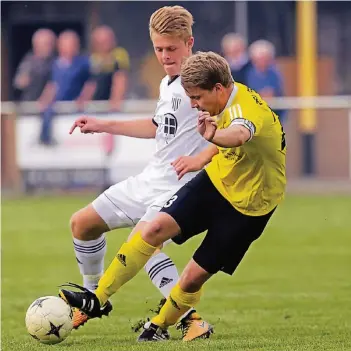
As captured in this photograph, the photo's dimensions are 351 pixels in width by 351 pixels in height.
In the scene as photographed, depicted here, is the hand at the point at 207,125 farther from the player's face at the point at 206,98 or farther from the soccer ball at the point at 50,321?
the soccer ball at the point at 50,321

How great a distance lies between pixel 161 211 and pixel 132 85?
53.7 ft

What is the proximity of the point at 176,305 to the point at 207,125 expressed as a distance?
135cm

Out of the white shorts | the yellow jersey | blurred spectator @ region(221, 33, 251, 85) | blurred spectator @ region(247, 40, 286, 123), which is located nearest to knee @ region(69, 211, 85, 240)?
the white shorts

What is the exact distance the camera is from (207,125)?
19.4 feet

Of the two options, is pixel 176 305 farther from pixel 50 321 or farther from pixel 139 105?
pixel 139 105

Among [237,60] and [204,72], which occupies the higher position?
[204,72]

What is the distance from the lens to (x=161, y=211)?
6703 millimetres

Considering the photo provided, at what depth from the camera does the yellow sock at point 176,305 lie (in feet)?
22.2

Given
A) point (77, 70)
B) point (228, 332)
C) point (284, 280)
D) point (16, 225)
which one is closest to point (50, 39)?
point (77, 70)

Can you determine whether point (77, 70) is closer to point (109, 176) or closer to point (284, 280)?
point (109, 176)

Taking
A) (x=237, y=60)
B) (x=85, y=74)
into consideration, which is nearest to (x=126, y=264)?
(x=237, y=60)

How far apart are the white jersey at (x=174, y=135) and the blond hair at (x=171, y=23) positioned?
0.29 meters

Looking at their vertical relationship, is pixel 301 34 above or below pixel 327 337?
above

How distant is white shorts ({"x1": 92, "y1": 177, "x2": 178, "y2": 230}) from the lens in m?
7.25
